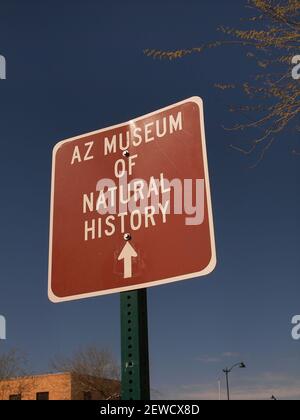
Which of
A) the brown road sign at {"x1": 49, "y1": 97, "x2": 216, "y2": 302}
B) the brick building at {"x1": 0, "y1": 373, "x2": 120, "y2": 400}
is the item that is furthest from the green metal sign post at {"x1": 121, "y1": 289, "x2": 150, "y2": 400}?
the brick building at {"x1": 0, "y1": 373, "x2": 120, "y2": 400}

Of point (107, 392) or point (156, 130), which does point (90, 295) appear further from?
point (107, 392)

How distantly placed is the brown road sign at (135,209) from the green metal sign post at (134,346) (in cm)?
10

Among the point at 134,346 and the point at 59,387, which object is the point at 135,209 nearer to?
the point at 134,346

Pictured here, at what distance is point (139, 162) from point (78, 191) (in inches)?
14.7

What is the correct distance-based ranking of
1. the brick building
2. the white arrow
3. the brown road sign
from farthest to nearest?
the brick building < the white arrow < the brown road sign

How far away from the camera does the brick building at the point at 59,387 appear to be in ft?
160

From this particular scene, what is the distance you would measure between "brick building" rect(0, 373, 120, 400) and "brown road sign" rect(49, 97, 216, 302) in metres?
47.3

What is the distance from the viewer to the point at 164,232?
2.50 meters

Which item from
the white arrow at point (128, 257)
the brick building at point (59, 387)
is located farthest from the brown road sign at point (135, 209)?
the brick building at point (59, 387)

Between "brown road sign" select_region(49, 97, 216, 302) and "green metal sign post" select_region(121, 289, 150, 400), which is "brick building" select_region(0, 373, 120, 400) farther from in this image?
"green metal sign post" select_region(121, 289, 150, 400)

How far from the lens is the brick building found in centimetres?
4884

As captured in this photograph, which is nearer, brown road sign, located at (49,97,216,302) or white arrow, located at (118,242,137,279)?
brown road sign, located at (49,97,216,302)

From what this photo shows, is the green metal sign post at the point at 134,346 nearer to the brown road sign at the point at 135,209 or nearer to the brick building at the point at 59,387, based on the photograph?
the brown road sign at the point at 135,209
